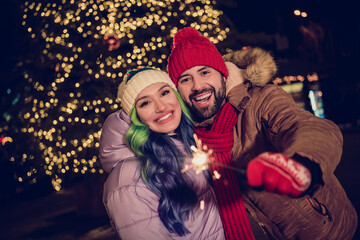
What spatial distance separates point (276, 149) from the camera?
2244mm

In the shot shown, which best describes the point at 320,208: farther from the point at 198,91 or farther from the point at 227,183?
the point at 198,91

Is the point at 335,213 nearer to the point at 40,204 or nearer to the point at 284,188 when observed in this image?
the point at 284,188

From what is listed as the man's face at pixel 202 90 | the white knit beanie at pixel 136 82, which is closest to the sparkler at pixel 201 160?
the man's face at pixel 202 90

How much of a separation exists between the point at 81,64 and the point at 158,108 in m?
3.83

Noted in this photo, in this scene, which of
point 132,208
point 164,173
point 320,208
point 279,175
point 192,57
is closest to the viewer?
point 279,175

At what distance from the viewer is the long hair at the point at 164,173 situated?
7.13 ft

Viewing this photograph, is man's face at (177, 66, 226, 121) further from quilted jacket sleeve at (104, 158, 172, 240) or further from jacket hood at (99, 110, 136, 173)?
quilted jacket sleeve at (104, 158, 172, 240)

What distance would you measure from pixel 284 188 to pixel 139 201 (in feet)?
4.01

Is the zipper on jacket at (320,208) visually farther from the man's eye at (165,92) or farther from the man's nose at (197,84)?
the man's eye at (165,92)

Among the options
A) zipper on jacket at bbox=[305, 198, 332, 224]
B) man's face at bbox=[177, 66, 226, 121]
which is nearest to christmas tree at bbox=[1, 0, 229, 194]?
man's face at bbox=[177, 66, 226, 121]

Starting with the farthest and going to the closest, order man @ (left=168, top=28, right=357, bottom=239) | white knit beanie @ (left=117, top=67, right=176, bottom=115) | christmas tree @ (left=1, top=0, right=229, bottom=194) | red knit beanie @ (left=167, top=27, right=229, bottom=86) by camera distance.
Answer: christmas tree @ (left=1, top=0, right=229, bottom=194) → red knit beanie @ (left=167, top=27, right=229, bottom=86) → white knit beanie @ (left=117, top=67, right=176, bottom=115) → man @ (left=168, top=28, right=357, bottom=239)

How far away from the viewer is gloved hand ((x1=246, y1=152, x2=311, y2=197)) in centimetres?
120

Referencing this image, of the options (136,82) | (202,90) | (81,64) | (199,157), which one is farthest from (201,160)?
(81,64)

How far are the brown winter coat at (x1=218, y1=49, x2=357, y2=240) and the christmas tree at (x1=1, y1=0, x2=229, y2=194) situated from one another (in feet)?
11.1
